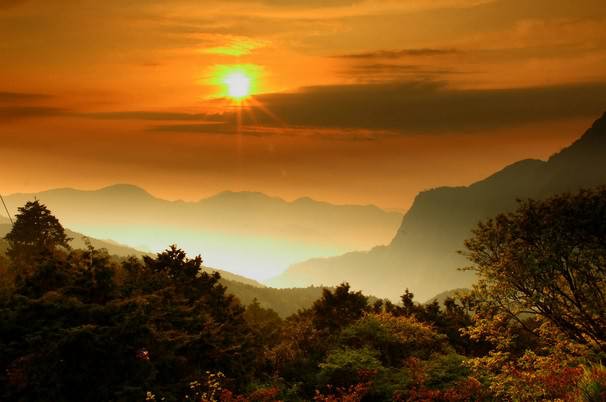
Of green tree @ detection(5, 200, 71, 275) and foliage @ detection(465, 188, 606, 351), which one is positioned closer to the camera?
foliage @ detection(465, 188, 606, 351)

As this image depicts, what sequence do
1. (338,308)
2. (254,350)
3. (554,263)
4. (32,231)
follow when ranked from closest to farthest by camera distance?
(554,263) → (254,350) → (338,308) → (32,231)

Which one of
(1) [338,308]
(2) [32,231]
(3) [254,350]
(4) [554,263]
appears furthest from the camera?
(2) [32,231]

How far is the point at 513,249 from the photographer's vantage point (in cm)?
1883

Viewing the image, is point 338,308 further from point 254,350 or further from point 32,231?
point 32,231

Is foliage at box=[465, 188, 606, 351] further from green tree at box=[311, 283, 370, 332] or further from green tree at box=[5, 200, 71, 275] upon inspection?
green tree at box=[5, 200, 71, 275]

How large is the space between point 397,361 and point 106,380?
1857 centimetres

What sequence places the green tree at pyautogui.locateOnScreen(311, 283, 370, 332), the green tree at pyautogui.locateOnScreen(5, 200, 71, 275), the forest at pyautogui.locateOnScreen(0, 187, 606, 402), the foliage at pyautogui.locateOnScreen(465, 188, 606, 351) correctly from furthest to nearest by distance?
→ the green tree at pyautogui.locateOnScreen(5, 200, 71, 275)
the green tree at pyautogui.locateOnScreen(311, 283, 370, 332)
the foliage at pyautogui.locateOnScreen(465, 188, 606, 351)
the forest at pyautogui.locateOnScreen(0, 187, 606, 402)

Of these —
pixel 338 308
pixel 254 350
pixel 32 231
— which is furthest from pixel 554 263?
pixel 32 231

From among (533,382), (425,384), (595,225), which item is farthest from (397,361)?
(595,225)

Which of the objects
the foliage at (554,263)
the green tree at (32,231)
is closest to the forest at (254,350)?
the foliage at (554,263)

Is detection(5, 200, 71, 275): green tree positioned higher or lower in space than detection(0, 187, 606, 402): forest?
higher

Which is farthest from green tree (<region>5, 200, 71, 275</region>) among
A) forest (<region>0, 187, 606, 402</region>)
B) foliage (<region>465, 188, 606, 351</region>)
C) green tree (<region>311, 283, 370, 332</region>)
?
foliage (<region>465, 188, 606, 351</region>)

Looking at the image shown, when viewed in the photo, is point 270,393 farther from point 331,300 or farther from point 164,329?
point 331,300

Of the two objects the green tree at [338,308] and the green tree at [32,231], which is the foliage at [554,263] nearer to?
the green tree at [338,308]
